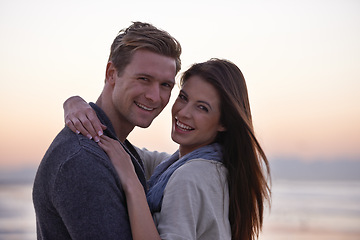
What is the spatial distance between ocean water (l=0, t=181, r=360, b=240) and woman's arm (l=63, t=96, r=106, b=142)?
650 centimetres

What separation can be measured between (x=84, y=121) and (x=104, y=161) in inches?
11.0

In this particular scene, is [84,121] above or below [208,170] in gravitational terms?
above

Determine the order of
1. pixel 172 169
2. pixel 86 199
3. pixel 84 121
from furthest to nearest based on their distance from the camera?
pixel 172 169, pixel 84 121, pixel 86 199

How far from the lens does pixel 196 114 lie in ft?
8.98

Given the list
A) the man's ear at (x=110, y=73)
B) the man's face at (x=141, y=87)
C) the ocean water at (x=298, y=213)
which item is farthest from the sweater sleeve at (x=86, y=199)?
the ocean water at (x=298, y=213)

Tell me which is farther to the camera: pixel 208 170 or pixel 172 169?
pixel 172 169

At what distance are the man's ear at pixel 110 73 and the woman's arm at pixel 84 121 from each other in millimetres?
246

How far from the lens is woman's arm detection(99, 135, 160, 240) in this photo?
2107 millimetres

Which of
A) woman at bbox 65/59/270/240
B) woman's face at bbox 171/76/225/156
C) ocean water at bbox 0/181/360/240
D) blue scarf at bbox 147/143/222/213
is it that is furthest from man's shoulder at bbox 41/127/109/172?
ocean water at bbox 0/181/360/240

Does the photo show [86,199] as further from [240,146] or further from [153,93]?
[240,146]

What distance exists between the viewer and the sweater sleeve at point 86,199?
200 cm

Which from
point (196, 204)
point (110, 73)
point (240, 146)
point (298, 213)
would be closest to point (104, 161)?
point (196, 204)

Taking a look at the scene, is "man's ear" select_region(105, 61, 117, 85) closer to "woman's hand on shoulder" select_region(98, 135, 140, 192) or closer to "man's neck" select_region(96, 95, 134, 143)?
"man's neck" select_region(96, 95, 134, 143)

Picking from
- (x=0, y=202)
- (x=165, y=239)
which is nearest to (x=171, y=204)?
(x=165, y=239)
